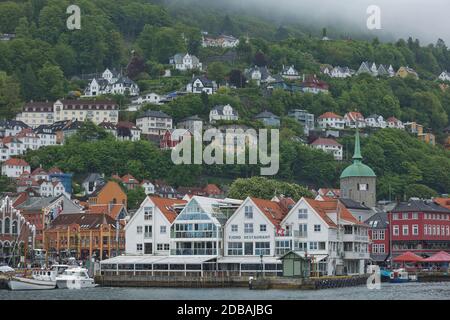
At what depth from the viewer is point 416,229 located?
107375 mm

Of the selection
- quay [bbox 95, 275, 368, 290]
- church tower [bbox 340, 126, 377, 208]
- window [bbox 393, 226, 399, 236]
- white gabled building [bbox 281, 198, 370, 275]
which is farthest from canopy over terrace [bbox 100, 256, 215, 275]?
church tower [bbox 340, 126, 377, 208]

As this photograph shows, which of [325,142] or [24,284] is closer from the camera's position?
[24,284]

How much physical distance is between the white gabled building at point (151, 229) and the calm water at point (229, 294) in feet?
26.7

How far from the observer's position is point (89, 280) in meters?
83.6

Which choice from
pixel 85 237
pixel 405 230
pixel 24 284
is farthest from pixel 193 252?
pixel 405 230

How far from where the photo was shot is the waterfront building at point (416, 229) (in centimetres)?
10744

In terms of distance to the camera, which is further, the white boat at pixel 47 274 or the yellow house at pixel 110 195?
the yellow house at pixel 110 195

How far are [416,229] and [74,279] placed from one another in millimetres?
39459

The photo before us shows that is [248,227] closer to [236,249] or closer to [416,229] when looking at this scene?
[236,249]

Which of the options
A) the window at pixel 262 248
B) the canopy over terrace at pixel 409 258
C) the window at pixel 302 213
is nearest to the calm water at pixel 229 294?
the window at pixel 262 248

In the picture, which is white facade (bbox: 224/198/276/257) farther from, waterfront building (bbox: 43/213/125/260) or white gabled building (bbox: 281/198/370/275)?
waterfront building (bbox: 43/213/125/260)

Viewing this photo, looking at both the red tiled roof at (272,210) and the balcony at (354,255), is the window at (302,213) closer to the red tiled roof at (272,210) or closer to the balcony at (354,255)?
the red tiled roof at (272,210)

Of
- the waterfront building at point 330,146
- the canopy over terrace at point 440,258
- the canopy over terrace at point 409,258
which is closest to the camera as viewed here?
the canopy over terrace at point 440,258

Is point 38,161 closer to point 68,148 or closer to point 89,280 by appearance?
point 68,148
